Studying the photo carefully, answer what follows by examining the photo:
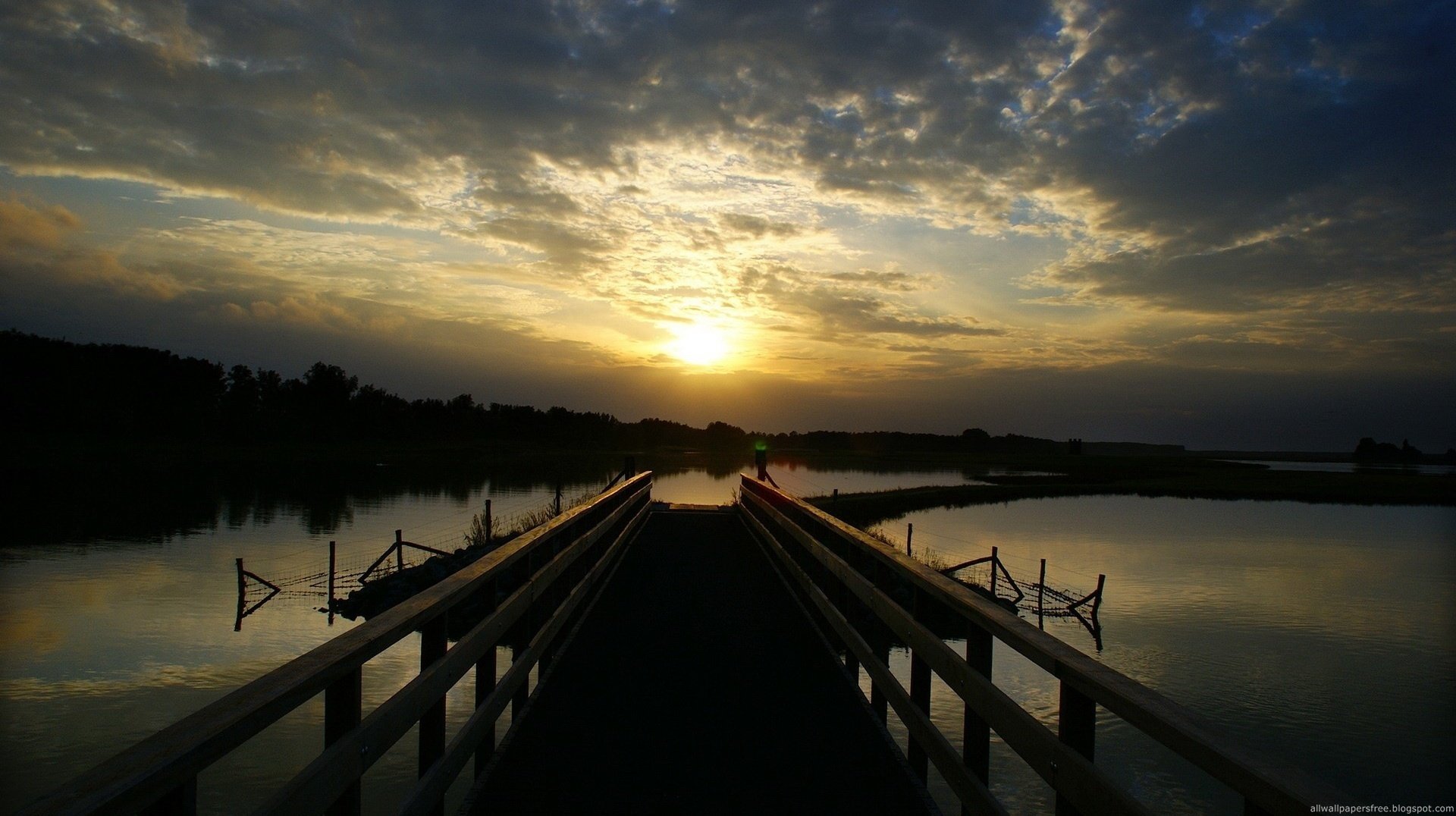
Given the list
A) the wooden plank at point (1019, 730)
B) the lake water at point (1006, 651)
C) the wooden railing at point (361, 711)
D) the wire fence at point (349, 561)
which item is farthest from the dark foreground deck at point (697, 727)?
the wire fence at point (349, 561)

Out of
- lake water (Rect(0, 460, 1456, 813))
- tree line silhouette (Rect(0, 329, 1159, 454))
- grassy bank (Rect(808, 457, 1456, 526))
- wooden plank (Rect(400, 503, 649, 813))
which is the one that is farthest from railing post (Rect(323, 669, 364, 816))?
tree line silhouette (Rect(0, 329, 1159, 454))

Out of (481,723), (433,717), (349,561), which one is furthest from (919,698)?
(349,561)

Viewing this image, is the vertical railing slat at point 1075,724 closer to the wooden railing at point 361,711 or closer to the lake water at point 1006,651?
the wooden railing at point 361,711

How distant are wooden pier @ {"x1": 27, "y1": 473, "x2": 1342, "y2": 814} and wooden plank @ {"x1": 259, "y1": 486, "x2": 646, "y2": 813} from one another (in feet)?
0.04

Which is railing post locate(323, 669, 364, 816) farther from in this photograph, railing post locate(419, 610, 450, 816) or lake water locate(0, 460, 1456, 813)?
lake water locate(0, 460, 1456, 813)

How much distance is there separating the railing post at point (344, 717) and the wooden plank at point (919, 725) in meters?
2.30

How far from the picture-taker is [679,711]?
5426mm

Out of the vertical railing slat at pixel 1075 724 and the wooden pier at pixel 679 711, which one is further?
the vertical railing slat at pixel 1075 724

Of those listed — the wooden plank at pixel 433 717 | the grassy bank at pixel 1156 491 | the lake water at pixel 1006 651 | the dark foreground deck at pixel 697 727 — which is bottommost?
the lake water at pixel 1006 651

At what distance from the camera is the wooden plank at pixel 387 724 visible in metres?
2.34

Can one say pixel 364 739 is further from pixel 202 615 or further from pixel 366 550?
pixel 366 550

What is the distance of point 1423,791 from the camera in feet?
37.9

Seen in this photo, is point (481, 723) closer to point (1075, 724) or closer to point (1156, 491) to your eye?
point (1075, 724)

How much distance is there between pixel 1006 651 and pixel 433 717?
14.1 meters
